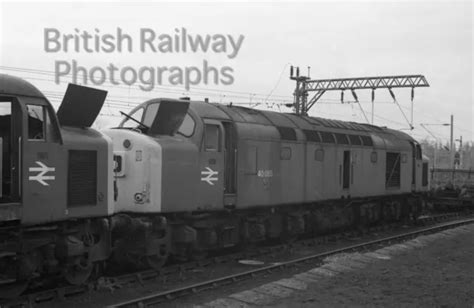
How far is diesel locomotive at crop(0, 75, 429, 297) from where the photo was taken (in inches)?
303

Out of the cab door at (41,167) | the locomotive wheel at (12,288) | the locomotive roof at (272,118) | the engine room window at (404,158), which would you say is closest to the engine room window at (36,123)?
the cab door at (41,167)

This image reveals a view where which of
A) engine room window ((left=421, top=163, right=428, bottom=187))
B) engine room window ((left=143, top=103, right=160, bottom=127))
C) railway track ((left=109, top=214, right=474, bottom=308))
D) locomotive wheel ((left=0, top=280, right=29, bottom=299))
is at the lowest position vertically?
railway track ((left=109, top=214, right=474, bottom=308))

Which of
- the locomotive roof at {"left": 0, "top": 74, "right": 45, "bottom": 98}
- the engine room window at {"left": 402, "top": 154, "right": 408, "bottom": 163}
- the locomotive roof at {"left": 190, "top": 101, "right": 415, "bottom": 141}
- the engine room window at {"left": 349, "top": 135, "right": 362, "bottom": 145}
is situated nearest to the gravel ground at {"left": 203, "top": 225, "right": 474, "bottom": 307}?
the locomotive roof at {"left": 190, "top": 101, "right": 415, "bottom": 141}

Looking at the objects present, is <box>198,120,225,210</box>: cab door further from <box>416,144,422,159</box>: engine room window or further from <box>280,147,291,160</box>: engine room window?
<box>416,144,422,159</box>: engine room window

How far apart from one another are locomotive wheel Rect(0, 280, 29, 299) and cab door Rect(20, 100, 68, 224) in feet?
3.12

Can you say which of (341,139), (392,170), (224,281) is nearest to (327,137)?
(341,139)

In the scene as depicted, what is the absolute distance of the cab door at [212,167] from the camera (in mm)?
11852

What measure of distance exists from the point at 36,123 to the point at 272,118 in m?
8.05

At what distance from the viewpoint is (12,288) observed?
7.75 m

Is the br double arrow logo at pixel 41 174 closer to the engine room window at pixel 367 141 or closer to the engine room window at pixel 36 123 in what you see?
the engine room window at pixel 36 123

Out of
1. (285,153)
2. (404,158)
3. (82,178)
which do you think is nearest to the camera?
(82,178)

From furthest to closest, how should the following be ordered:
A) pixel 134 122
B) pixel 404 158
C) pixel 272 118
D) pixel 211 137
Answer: pixel 404 158 < pixel 272 118 < pixel 211 137 < pixel 134 122

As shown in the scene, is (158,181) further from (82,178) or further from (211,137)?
(82,178)

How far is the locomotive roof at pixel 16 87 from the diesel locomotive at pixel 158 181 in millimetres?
18
